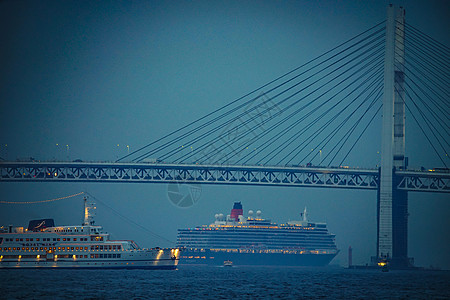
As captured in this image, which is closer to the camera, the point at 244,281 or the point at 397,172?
the point at 244,281

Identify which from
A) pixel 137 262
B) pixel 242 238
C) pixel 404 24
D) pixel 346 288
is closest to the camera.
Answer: pixel 346 288

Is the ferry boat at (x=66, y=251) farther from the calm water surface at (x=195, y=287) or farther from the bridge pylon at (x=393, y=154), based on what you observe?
the bridge pylon at (x=393, y=154)

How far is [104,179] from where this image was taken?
3570 inches

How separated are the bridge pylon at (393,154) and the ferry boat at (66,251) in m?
21.4

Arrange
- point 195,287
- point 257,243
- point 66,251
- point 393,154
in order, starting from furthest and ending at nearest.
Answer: point 257,243, point 393,154, point 66,251, point 195,287

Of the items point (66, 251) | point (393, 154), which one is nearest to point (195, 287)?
point (66, 251)

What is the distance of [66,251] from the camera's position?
8000cm

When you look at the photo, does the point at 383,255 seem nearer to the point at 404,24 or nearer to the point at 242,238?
the point at 404,24

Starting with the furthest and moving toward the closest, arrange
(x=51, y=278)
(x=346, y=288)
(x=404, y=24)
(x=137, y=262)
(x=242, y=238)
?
1. (x=242, y=238)
2. (x=404, y=24)
3. (x=137, y=262)
4. (x=51, y=278)
5. (x=346, y=288)

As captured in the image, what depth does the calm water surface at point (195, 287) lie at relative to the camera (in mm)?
54188

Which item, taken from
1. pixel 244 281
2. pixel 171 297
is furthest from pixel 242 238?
pixel 171 297

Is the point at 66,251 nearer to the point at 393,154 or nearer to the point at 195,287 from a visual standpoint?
the point at 195,287

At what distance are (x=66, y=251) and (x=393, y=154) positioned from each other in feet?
102

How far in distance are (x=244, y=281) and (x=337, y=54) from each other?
971 inches
